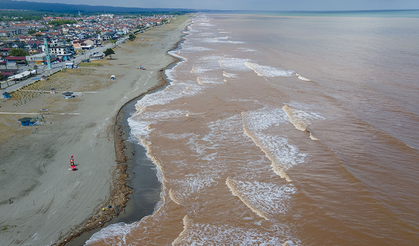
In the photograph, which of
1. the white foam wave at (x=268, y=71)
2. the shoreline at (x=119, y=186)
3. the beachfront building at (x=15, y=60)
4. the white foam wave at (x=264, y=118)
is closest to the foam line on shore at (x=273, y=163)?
the white foam wave at (x=264, y=118)

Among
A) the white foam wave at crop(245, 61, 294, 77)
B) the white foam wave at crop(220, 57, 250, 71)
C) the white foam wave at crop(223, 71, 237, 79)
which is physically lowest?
the white foam wave at crop(223, 71, 237, 79)

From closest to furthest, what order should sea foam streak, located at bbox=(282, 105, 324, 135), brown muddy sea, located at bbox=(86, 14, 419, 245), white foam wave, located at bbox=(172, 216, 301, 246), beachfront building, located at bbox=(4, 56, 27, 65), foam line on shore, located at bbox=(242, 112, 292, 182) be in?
white foam wave, located at bbox=(172, 216, 301, 246) → brown muddy sea, located at bbox=(86, 14, 419, 245) → foam line on shore, located at bbox=(242, 112, 292, 182) → sea foam streak, located at bbox=(282, 105, 324, 135) → beachfront building, located at bbox=(4, 56, 27, 65)

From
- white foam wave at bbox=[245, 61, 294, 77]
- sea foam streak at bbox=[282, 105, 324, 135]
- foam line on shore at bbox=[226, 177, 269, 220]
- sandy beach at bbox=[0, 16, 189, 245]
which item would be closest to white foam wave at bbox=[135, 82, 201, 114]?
sandy beach at bbox=[0, 16, 189, 245]

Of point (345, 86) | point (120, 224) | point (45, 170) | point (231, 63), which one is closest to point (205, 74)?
point (231, 63)

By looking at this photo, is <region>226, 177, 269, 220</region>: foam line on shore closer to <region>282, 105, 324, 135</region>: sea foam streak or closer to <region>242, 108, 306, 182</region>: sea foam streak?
<region>242, 108, 306, 182</region>: sea foam streak

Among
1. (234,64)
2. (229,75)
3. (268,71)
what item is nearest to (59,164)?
(229,75)

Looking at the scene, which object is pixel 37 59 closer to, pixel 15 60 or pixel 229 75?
pixel 15 60

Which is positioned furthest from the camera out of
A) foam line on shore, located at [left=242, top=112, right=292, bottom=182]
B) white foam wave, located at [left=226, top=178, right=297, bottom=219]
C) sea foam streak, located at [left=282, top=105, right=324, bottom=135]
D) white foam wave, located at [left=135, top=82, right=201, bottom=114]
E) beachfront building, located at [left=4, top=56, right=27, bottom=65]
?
beachfront building, located at [left=4, top=56, right=27, bottom=65]

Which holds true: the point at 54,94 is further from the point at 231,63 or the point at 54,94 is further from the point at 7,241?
the point at 231,63
